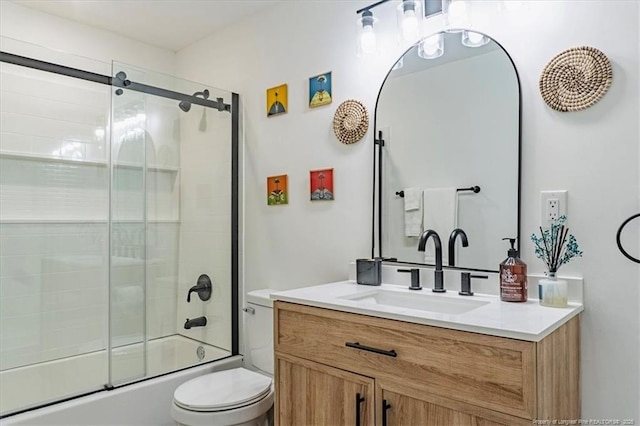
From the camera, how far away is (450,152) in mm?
1771

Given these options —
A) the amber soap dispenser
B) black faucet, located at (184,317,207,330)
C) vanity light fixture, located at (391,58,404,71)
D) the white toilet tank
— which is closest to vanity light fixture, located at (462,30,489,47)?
vanity light fixture, located at (391,58,404,71)

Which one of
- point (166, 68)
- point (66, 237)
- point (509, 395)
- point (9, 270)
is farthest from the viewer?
point (166, 68)

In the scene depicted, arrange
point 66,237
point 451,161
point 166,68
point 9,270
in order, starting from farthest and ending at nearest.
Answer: point 166,68, point 66,237, point 9,270, point 451,161

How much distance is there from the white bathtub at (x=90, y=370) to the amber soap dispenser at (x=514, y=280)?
1.68 metres

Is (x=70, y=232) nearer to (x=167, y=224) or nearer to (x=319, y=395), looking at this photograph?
(x=167, y=224)

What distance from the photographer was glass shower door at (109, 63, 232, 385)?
7.69ft

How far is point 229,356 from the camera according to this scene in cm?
257

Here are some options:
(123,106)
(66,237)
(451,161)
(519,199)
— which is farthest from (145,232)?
(519,199)

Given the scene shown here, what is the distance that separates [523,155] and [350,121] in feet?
2.61

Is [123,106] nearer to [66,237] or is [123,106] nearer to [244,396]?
[66,237]

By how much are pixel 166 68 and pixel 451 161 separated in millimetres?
2247

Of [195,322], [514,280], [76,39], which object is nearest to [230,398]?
[195,322]

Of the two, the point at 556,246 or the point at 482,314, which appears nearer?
the point at 482,314

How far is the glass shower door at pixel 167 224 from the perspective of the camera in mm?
2344
